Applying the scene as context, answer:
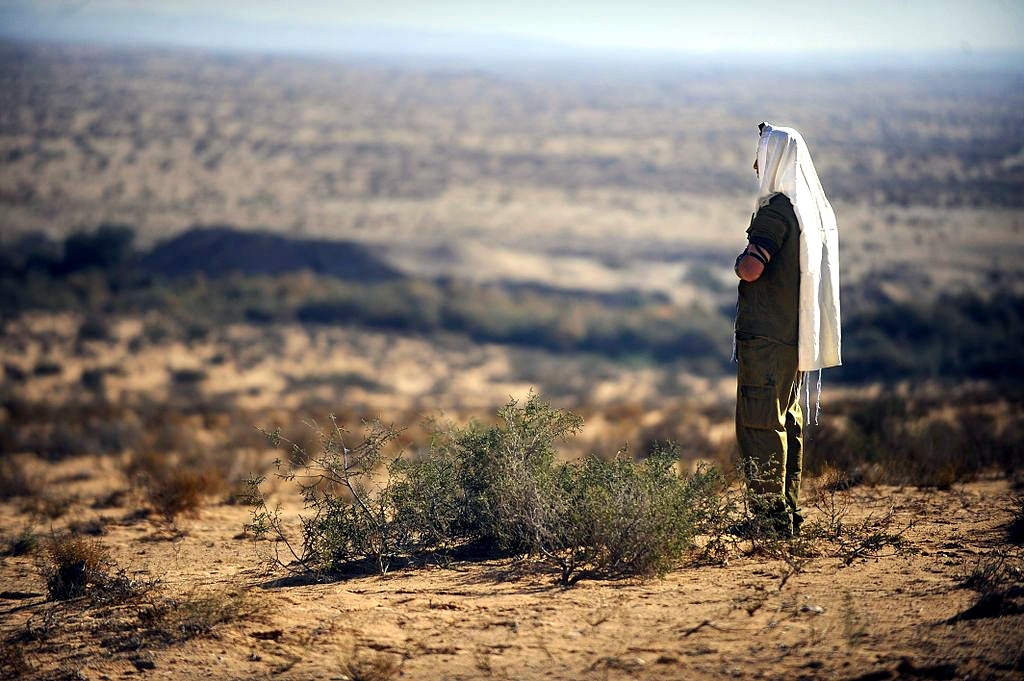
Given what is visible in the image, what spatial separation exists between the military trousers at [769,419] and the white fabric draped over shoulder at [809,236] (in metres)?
0.13

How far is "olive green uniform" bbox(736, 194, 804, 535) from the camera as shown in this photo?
452 centimetres

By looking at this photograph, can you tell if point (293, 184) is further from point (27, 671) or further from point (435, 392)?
point (27, 671)

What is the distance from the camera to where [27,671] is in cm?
380

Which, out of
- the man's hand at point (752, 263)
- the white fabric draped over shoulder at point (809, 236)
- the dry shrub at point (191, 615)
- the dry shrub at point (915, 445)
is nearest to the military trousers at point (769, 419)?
the white fabric draped over shoulder at point (809, 236)

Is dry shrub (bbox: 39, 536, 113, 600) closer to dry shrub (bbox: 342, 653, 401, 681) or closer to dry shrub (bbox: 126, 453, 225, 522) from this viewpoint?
dry shrub (bbox: 126, 453, 225, 522)

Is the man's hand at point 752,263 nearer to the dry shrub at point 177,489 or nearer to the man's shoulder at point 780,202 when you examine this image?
the man's shoulder at point 780,202

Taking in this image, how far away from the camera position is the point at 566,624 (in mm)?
3941

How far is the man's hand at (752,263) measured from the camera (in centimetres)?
440

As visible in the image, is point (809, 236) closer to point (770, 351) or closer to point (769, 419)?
point (770, 351)

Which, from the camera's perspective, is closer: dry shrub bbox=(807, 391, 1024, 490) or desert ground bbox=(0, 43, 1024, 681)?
desert ground bbox=(0, 43, 1024, 681)

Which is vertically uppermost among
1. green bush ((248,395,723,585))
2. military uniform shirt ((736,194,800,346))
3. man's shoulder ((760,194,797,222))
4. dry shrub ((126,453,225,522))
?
man's shoulder ((760,194,797,222))

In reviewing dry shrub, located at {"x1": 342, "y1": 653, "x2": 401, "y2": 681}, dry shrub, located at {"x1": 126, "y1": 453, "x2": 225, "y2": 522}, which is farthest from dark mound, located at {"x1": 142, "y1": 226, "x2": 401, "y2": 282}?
dry shrub, located at {"x1": 342, "y1": 653, "x2": 401, "y2": 681}

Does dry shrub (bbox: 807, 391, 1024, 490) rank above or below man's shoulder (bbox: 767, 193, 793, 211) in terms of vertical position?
below

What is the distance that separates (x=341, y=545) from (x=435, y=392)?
15.0m
